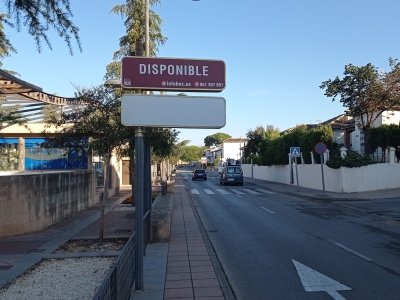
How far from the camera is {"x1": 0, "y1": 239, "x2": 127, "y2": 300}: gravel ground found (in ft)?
20.2

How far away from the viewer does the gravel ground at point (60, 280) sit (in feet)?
20.2

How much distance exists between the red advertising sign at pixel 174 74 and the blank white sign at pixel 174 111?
0.65 ft

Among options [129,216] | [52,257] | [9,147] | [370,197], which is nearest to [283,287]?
[52,257]

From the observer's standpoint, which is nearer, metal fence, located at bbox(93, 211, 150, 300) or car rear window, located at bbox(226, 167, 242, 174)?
metal fence, located at bbox(93, 211, 150, 300)

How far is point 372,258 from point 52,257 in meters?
6.15

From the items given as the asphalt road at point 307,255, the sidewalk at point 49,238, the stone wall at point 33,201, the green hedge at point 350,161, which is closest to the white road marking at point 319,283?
the asphalt road at point 307,255

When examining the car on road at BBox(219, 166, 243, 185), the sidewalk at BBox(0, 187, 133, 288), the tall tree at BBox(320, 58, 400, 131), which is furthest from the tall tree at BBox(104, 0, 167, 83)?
the car on road at BBox(219, 166, 243, 185)

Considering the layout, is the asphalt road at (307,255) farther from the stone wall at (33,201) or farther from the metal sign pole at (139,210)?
the stone wall at (33,201)

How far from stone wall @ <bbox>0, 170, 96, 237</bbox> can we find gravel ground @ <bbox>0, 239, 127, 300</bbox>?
129 inches

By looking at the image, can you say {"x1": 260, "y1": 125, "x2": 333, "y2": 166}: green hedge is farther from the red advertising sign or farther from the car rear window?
the red advertising sign

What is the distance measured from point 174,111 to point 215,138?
586ft

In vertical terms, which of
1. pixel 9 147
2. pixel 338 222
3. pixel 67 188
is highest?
pixel 9 147

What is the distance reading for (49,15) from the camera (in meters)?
5.00

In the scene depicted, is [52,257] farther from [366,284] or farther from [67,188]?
[67,188]
